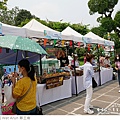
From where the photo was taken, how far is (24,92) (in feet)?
7.46

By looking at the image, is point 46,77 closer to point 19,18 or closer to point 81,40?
point 81,40

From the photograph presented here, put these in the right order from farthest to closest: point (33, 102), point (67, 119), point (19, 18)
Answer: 1. point (19, 18)
2. point (33, 102)
3. point (67, 119)

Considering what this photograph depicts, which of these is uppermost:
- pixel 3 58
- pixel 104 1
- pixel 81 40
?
pixel 104 1

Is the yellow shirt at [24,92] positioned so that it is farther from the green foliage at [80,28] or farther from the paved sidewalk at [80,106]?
the green foliage at [80,28]

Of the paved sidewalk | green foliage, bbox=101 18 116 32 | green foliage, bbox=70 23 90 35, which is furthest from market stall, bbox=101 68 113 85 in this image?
green foliage, bbox=70 23 90 35

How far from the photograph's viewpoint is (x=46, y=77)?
5000 mm

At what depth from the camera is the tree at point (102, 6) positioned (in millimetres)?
17406

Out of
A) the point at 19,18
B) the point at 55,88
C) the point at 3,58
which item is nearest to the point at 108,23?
the point at 55,88

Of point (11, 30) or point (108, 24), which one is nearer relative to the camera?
point (11, 30)

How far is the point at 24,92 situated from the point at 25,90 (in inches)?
1.1

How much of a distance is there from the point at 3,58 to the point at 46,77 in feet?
4.14

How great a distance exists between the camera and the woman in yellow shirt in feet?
7.32

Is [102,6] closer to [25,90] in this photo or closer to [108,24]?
[108,24]

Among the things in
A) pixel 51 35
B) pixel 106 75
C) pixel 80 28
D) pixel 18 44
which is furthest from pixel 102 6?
pixel 18 44
